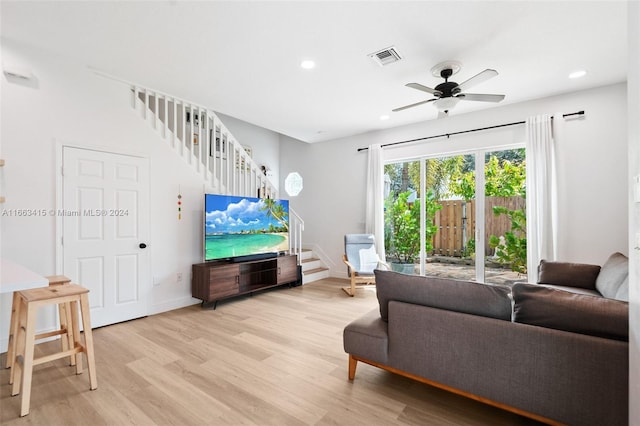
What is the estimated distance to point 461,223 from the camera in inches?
181

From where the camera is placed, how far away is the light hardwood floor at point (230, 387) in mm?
1736

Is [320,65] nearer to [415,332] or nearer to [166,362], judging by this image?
[415,332]

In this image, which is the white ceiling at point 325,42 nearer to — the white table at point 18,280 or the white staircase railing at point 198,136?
the white staircase railing at point 198,136

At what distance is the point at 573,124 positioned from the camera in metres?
3.71

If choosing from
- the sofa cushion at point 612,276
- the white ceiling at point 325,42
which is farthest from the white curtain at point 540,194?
the sofa cushion at point 612,276

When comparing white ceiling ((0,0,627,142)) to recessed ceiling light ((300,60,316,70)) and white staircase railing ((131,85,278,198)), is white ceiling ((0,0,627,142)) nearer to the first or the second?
recessed ceiling light ((300,60,316,70))

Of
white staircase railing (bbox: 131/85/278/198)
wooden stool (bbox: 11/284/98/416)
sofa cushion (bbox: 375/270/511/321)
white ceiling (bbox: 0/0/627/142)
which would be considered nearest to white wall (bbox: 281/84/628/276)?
white ceiling (bbox: 0/0/627/142)

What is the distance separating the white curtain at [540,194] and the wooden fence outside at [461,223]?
32 centimetres

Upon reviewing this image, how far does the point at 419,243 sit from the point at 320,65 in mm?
3397

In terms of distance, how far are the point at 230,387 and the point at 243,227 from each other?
2.59m

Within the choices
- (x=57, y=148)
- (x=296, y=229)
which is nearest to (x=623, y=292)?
(x=296, y=229)

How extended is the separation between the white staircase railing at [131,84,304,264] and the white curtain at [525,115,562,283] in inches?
143

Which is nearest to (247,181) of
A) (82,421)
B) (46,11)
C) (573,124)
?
(46,11)

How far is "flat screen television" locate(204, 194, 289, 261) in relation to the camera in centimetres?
396
